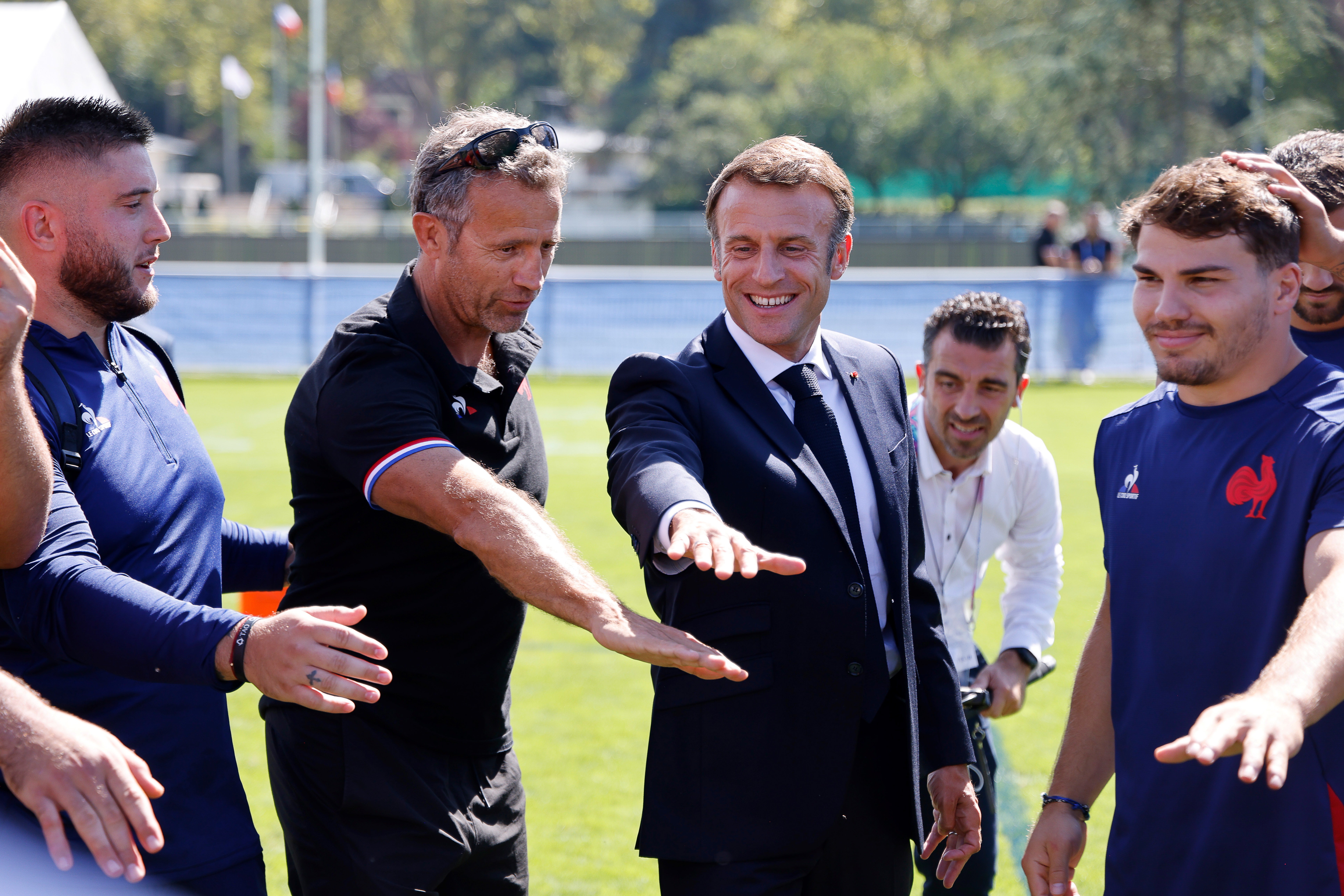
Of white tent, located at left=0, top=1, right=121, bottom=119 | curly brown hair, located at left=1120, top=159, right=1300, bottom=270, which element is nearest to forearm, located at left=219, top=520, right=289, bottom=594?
curly brown hair, located at left=1120, top=159, right=1300, bottom=270

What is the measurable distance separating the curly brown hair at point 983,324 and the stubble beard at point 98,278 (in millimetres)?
2418

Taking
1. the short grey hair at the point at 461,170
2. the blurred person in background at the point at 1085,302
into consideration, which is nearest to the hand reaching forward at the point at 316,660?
the short grey hair at the point at 461,170

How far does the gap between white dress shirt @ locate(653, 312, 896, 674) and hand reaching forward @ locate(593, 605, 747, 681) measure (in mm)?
698

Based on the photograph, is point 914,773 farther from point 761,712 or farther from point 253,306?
point 253,306

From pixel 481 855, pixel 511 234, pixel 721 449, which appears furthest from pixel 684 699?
pixel 511 234

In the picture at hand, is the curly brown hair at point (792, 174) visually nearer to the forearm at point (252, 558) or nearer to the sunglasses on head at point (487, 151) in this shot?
the sunglasses on head at point (487, 151)

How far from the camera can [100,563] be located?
252 centimetres

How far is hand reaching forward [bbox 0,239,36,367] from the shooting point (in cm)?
230

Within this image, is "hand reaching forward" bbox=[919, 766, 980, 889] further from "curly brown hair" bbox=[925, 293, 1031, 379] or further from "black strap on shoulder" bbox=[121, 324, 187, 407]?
"black strap on shoulder" bbox=[121, 324, 187, 407]

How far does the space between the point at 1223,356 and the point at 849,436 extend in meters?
0.84

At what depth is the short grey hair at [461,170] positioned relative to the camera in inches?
120

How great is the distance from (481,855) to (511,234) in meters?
1.57

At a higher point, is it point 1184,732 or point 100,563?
point 100,563

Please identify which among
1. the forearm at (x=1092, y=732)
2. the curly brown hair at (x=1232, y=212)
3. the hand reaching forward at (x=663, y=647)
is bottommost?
the forearm at (x=1092, y=732)
